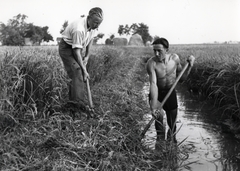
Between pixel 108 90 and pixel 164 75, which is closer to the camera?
pixel 164 75

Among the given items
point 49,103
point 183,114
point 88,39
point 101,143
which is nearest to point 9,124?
point 49,103

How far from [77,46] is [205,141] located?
228 cm

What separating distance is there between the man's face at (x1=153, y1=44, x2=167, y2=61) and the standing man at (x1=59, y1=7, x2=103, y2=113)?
86 centimetres

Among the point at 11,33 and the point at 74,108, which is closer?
the point at 74,108

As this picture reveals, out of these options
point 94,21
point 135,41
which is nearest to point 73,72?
point 94,21

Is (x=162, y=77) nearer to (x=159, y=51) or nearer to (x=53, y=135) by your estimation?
(x=159, y=51)

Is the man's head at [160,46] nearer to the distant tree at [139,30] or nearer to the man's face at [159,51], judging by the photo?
the man's face at [159,51]

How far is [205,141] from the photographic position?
13.8 feet

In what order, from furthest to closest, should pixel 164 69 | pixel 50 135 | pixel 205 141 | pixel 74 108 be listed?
pixel 205 141, pixel 74 108, pixel 164 69, pixel 50 135

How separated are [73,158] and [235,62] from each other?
3869mm

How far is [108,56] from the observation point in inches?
386

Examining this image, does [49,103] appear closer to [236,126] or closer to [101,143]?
[101,143]

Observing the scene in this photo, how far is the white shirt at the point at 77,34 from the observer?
12.2ft

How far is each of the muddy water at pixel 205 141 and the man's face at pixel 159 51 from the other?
2.87 ft
